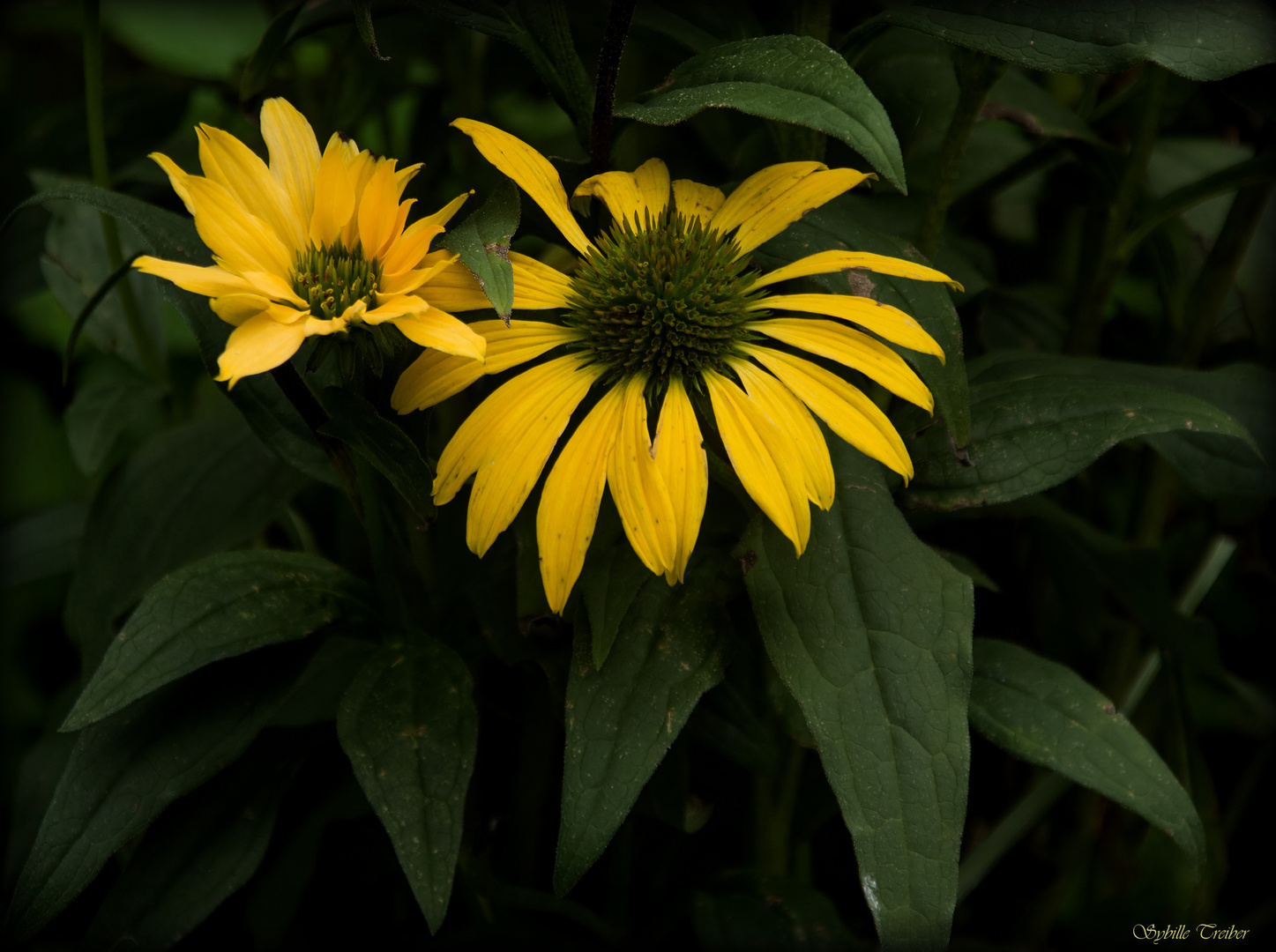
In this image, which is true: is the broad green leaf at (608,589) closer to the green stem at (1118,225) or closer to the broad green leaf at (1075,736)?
the broad green leaf at (1075,736)

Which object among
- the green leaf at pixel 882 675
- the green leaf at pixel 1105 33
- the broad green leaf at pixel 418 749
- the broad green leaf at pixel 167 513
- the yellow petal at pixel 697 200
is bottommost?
the broad green leaf at pixel 167 513

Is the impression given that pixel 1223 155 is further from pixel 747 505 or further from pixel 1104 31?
pixel 747 505

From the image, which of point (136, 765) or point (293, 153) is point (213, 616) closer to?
point (136, 765)

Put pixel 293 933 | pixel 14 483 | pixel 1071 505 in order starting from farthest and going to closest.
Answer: pixel 14 483 → pixel 1071 505 → pixel 293 933

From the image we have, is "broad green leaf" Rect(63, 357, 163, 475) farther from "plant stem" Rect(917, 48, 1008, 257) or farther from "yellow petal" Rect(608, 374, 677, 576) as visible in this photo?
"plant stem" Rect(917, 48, 1008, 257)

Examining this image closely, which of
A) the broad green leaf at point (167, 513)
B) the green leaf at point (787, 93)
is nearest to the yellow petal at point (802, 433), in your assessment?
the green leaf at point (787, 93)

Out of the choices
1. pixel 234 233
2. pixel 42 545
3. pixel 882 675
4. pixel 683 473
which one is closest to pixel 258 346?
pixel 234 233

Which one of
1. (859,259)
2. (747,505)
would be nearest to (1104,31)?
(859,259)
